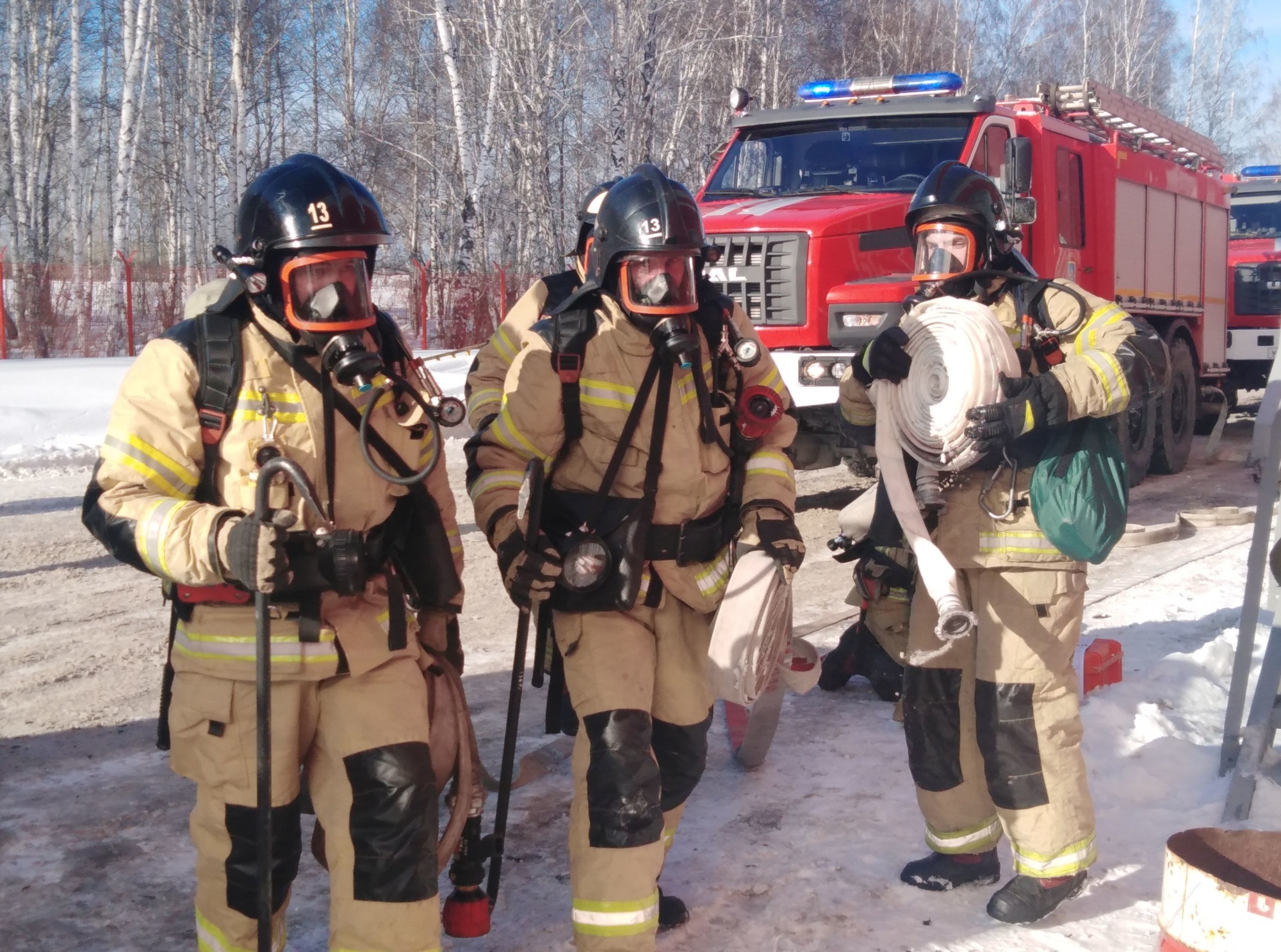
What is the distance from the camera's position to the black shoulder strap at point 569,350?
3.22 meters

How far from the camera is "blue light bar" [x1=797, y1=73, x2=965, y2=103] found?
952 centimetres

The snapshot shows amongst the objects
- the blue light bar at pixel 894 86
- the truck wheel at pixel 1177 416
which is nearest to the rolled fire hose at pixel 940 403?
the blue light bar at pixel 894 86

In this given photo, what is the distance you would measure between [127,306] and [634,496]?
16.6 metres

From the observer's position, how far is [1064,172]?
9.67m

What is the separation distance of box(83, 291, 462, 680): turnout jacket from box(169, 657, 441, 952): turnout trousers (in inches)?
3.1

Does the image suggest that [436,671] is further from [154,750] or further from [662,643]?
[154,750]

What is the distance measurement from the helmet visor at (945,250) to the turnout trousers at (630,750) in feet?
3.98

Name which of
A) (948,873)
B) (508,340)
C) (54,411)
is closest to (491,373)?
(508,340)

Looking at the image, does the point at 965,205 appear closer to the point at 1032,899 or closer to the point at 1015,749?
the point at 1015,749

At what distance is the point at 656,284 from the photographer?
10.8 ft

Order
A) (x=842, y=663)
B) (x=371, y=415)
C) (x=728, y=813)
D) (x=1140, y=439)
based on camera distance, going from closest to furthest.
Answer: (x=371, y=415) < (x=728, y=813) < (x=842, y=663) < (x=1140, y=439)

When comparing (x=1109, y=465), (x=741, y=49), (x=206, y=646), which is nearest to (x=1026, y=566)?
(x=1109, y=465)

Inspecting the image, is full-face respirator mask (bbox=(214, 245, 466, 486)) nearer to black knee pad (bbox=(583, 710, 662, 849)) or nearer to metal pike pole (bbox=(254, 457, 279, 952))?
metal pike pole (bbox=(254, 457, 279, 952))

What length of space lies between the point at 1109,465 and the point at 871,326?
4.70m
